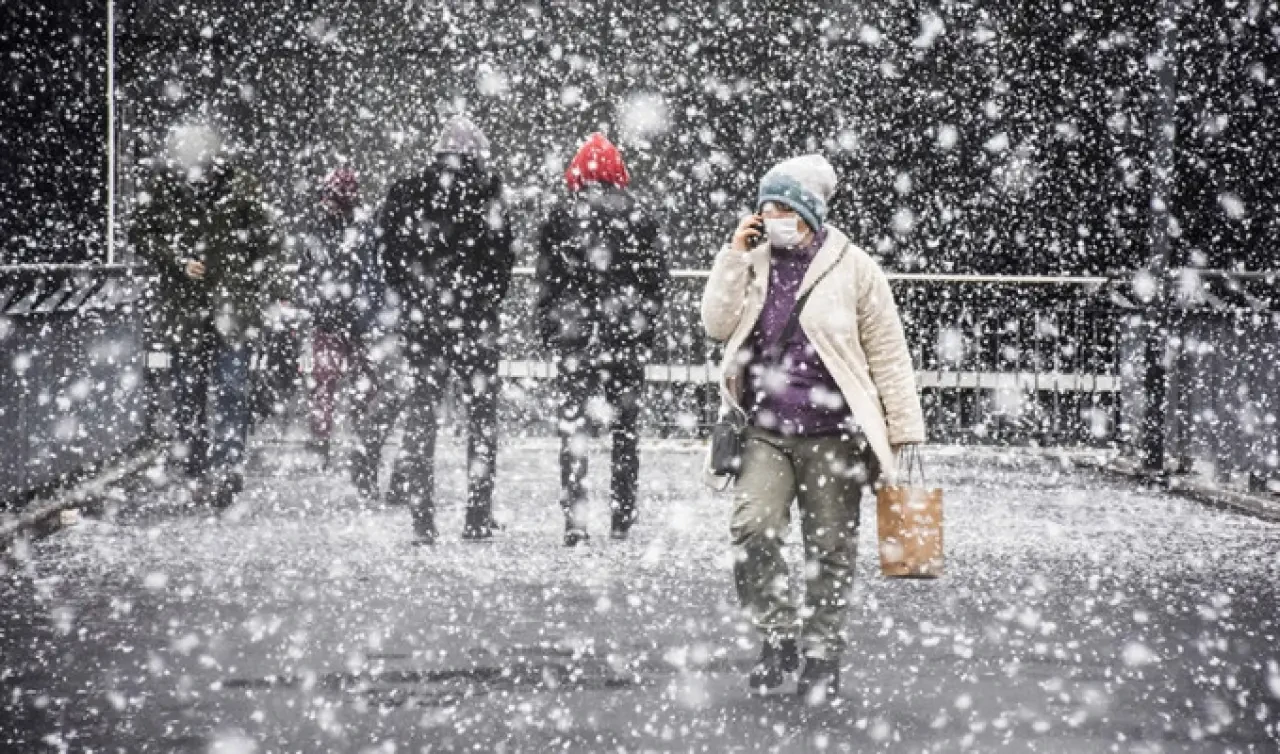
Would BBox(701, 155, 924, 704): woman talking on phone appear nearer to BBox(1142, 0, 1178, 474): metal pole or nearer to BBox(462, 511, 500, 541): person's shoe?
BBox(462, 511, 500, 541): person's shoe

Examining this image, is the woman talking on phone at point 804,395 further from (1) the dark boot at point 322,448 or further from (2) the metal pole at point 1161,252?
(1) the dark boot at point 322,448

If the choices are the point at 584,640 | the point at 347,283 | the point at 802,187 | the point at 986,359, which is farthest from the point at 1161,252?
the point at 802,187

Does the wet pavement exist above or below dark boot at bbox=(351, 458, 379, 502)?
below

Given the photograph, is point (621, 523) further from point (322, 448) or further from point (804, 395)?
point (322, 448)

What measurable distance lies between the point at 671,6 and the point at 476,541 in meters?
10.5

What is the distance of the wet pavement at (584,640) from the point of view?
5023 millimetres

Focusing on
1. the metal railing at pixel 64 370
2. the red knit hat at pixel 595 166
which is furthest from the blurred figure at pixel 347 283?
the red knit hat at pixel 595 166

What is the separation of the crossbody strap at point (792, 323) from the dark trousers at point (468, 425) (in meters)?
3.50

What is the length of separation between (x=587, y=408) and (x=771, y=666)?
341 cm

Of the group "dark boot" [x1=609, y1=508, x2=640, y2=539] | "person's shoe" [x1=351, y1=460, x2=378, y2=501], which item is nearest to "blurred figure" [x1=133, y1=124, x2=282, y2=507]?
"person's shoe" [x1=351, y1=460, x2=378, y2=501]

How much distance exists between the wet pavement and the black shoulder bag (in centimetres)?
72

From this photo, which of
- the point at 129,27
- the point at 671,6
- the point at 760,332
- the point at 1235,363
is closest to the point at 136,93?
the point at 129,27

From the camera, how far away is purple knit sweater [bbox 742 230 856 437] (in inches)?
221

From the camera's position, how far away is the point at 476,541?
29.8 feet
